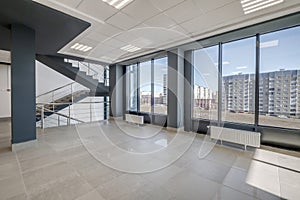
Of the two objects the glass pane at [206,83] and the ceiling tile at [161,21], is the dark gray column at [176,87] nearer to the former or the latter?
the glass pane at [206,83]

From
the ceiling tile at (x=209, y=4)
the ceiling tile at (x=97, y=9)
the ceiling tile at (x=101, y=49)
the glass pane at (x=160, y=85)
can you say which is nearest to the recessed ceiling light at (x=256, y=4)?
the ceiling tile at (x=209, y=4)

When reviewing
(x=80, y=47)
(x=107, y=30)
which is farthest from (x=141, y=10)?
(x=80, y=47)

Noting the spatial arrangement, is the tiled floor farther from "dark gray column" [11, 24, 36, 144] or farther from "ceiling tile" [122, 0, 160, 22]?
"ceiling tile" [122, 0, 160, 22]

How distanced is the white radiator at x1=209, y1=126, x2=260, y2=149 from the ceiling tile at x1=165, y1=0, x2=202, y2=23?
2.72 meters

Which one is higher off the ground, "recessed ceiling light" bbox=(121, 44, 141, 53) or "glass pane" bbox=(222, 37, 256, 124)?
"recessed ceiling light" bbox=(121, 44, 141, 53)

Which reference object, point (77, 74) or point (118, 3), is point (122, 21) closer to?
point (118, 3)

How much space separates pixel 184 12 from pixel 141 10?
2.78 ft

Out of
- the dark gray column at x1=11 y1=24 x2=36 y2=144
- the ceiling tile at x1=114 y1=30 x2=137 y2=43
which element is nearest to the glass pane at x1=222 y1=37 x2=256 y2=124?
the ceiling tile at x1=114 y1=30 x2=137 y2=43

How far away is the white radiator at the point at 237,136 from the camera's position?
131 inches

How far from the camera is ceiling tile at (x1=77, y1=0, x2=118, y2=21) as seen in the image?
2.66m

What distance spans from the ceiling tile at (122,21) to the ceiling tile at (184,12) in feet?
2.70

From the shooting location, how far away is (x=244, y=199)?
70.0 inches

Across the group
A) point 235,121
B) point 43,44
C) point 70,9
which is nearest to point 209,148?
point 235,121

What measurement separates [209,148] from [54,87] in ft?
27.1
